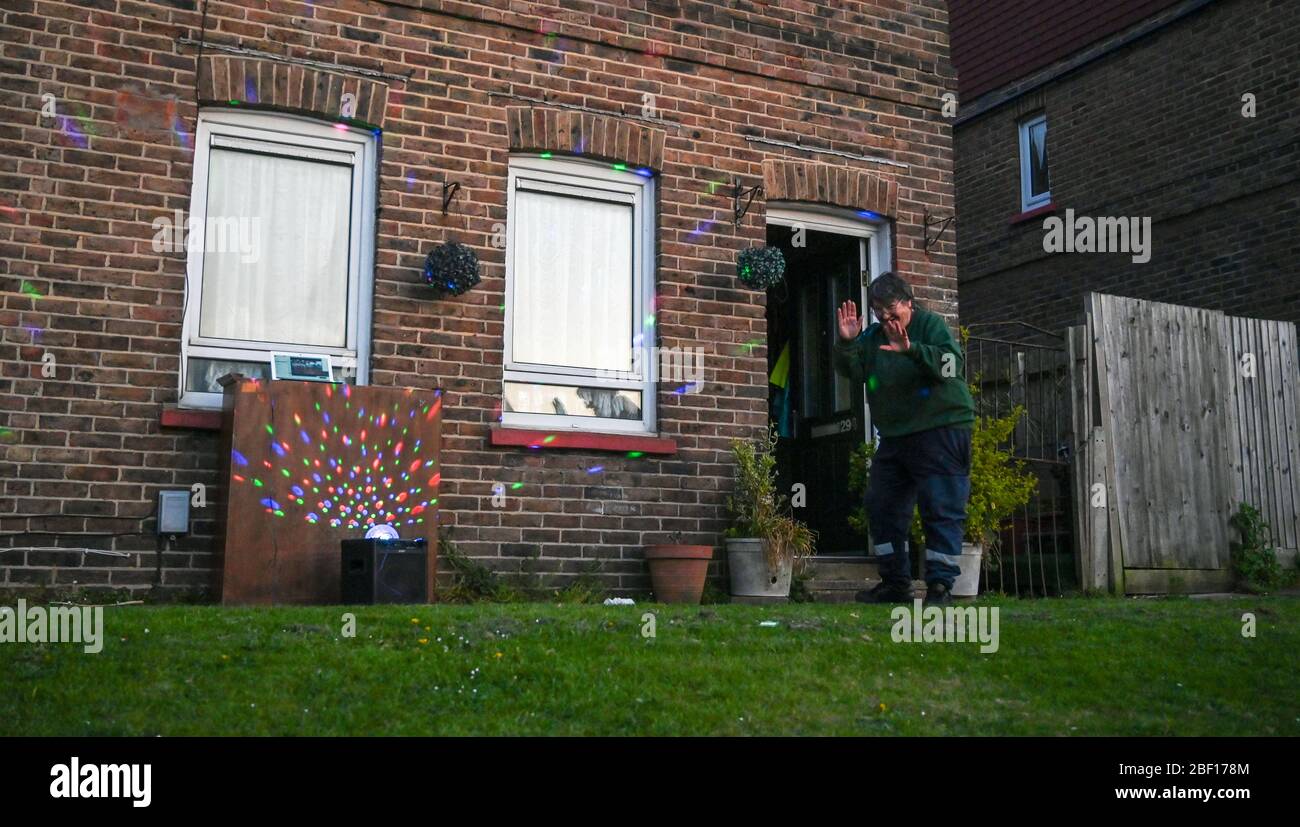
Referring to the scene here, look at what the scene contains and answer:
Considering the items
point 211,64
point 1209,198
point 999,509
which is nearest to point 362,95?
point 211,64

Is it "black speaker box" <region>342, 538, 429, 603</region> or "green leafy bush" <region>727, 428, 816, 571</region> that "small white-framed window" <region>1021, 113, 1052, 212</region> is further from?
"black speaker box" <region>342, 538, 429, 603</region>

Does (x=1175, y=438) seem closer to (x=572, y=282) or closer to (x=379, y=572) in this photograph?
(x=572, y=282)

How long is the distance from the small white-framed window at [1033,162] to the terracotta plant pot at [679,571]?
9.40 m

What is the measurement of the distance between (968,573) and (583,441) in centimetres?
296

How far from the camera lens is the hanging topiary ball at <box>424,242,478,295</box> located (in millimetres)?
8297

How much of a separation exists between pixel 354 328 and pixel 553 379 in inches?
55.3

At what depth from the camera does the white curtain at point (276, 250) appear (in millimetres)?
8211

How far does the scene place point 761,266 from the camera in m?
9.30

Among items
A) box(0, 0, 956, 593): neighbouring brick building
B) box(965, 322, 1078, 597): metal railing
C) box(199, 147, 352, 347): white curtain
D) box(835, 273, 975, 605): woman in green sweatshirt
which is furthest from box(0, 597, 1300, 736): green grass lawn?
box(965, 322, 1078, 597): metal railing

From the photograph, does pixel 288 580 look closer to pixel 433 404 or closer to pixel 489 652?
pixel 433 404

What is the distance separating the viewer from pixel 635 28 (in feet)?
30.9

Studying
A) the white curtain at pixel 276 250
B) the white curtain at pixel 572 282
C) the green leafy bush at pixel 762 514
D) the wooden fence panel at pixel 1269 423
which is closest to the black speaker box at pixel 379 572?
the white curtain at pixel 276 250

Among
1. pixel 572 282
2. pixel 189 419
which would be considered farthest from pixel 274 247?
pixel 572 282

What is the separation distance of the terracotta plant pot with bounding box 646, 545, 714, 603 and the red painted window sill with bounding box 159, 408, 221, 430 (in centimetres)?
290
